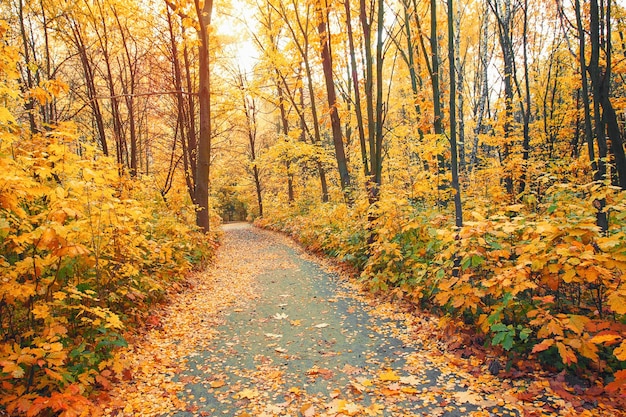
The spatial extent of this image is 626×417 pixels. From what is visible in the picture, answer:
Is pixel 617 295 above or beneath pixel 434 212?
beneath

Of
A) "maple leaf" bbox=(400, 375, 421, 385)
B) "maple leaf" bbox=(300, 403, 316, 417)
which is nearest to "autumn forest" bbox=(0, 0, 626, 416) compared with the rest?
"maple leaf" bbox=(400, 375, 421, 385)

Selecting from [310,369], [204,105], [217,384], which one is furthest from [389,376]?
[204,105]

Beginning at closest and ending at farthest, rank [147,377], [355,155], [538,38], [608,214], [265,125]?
1. [147,377]
2. [608,214]
3. [538,38]
4. [355,155]
5. [265,125]

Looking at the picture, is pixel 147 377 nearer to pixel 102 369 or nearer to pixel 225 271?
pixel 102 369

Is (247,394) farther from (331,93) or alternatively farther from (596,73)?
(331,93)

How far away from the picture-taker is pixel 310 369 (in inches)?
151

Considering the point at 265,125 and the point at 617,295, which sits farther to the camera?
the point at 265,125

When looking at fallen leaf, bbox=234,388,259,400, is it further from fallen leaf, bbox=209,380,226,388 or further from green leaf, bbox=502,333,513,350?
green leaf, bbox=502,333,513,350

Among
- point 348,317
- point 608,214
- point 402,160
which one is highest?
point 402,160

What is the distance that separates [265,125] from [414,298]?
30879 mm

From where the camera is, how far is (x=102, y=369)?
348 centimetres

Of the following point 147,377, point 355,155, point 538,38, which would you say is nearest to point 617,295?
point 147,377

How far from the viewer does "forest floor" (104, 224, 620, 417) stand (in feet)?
10.0

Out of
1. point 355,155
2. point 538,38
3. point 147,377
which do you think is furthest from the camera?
point 355,155
